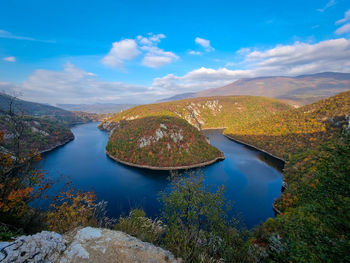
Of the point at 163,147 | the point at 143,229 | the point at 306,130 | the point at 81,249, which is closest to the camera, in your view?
the point at 81,249

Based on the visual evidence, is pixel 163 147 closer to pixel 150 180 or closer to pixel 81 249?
pixel 150 180

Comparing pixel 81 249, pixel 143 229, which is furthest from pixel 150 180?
pixel 81 249

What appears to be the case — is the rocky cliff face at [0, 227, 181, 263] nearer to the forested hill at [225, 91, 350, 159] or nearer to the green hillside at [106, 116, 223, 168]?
the green hillside at [106, 116, 223, 168]

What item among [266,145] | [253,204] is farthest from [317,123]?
[253,204]

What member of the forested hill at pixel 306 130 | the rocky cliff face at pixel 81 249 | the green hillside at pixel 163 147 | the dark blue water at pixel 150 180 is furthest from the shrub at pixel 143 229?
the forested hill at pixel 306 130

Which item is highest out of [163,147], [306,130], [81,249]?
[81,249]

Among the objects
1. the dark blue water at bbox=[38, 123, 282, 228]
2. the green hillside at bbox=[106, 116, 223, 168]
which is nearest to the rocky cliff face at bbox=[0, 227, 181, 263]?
the dark blue water at bbox=[38, 123, 282, 228]
